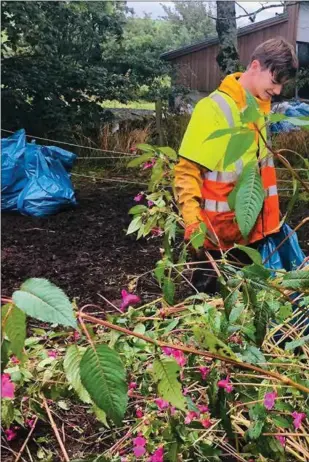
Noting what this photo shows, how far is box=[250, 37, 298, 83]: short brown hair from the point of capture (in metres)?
1.92

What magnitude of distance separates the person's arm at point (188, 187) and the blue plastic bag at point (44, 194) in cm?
333

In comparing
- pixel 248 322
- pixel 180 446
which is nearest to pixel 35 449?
pixel 180 446

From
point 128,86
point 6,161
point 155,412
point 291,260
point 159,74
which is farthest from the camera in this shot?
point 159,74

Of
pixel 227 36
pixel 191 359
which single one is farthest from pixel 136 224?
pixel 227 36

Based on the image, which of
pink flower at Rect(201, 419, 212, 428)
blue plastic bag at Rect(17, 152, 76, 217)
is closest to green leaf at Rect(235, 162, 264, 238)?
pink flower at Rect(201, 419, 212, 428)

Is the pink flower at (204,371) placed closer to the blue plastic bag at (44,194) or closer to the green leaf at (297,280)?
the green leaf at (297,280)

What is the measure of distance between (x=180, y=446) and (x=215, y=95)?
1201 millimetres

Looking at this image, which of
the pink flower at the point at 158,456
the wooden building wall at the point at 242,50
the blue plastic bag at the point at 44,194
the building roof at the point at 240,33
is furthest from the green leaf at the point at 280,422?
the building roof at the point at 240,33

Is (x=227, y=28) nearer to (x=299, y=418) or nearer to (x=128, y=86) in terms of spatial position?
(x=128, y=86)

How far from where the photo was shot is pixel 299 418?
41.9 inches

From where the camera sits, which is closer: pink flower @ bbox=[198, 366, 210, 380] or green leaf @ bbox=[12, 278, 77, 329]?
green leaf @ bbox=[12, 278, 77, 329]

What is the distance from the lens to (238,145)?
771 mm

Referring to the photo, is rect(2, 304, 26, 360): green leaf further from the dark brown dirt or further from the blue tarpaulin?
the blue tarpaulin

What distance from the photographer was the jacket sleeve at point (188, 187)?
186 cm
